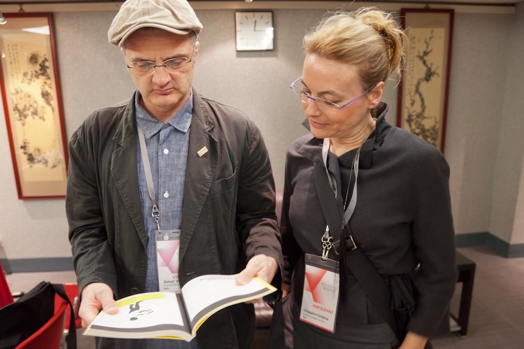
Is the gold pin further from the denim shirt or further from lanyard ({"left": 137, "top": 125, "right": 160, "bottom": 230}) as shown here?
lanyard ({"left": 137, "top": 125, "right": 160, "bottom": 230})

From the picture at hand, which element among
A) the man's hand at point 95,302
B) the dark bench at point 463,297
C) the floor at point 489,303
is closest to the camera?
the man's hand at point 95,302

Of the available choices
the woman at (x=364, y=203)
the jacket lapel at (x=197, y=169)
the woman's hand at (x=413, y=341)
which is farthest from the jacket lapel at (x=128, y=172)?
the woman's hand at (x=413, y=341)

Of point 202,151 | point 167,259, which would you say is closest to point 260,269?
point 167,259

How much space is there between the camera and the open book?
0.87 metres

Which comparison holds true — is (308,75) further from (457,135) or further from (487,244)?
(487,244)

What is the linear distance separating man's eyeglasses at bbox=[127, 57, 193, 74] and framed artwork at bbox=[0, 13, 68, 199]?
8.57 ft

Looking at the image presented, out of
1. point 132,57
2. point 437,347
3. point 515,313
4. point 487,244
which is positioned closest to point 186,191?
point 132,57

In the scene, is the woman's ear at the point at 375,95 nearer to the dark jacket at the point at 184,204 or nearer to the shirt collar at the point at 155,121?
the dark jacket at the point at 184,204

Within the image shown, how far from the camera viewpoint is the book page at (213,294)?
908 millimetres

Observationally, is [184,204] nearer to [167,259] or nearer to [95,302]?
[167,259]

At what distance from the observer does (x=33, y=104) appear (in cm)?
329

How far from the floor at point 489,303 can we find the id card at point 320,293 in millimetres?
1143

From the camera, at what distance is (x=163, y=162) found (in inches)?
46.7

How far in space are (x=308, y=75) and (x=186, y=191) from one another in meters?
0.51
